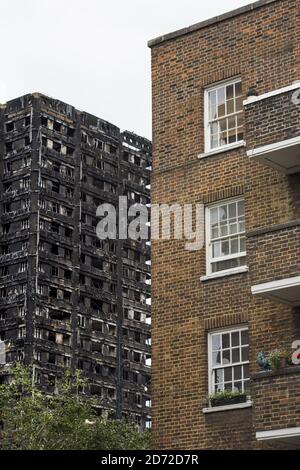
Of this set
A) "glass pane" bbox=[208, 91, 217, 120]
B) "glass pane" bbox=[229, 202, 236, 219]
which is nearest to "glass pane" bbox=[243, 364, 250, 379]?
"glass pane" bbox=[229, 202, 236, 219]

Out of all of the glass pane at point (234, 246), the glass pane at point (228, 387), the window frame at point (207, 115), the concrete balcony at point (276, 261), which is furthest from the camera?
the window frame at point (207, 115)

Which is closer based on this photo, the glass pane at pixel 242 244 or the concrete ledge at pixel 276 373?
the concrete ledge at pixel 276 373

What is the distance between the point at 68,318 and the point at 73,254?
23.4 ft

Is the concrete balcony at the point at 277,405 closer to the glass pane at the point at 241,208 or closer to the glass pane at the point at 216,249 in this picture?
the glass pane at the point at 216,249

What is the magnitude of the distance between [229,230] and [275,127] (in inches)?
133

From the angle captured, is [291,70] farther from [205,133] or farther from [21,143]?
[21,143]

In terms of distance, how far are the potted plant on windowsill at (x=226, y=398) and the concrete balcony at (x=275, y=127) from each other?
231 inches

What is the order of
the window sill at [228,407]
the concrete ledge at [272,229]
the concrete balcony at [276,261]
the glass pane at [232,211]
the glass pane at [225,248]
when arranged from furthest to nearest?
the glass pane at [232,211] → the glass pane at [225,248] → the window sill at [228,407] → the concrete ledge at [272,229] → the concrete balcony at [276,261]

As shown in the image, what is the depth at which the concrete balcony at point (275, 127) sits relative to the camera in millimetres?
27656

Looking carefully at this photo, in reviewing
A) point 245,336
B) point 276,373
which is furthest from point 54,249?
point 276,373

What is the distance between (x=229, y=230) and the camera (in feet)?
98.4

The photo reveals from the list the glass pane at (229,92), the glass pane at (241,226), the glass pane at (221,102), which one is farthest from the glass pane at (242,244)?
the glass pane at (229,92)
